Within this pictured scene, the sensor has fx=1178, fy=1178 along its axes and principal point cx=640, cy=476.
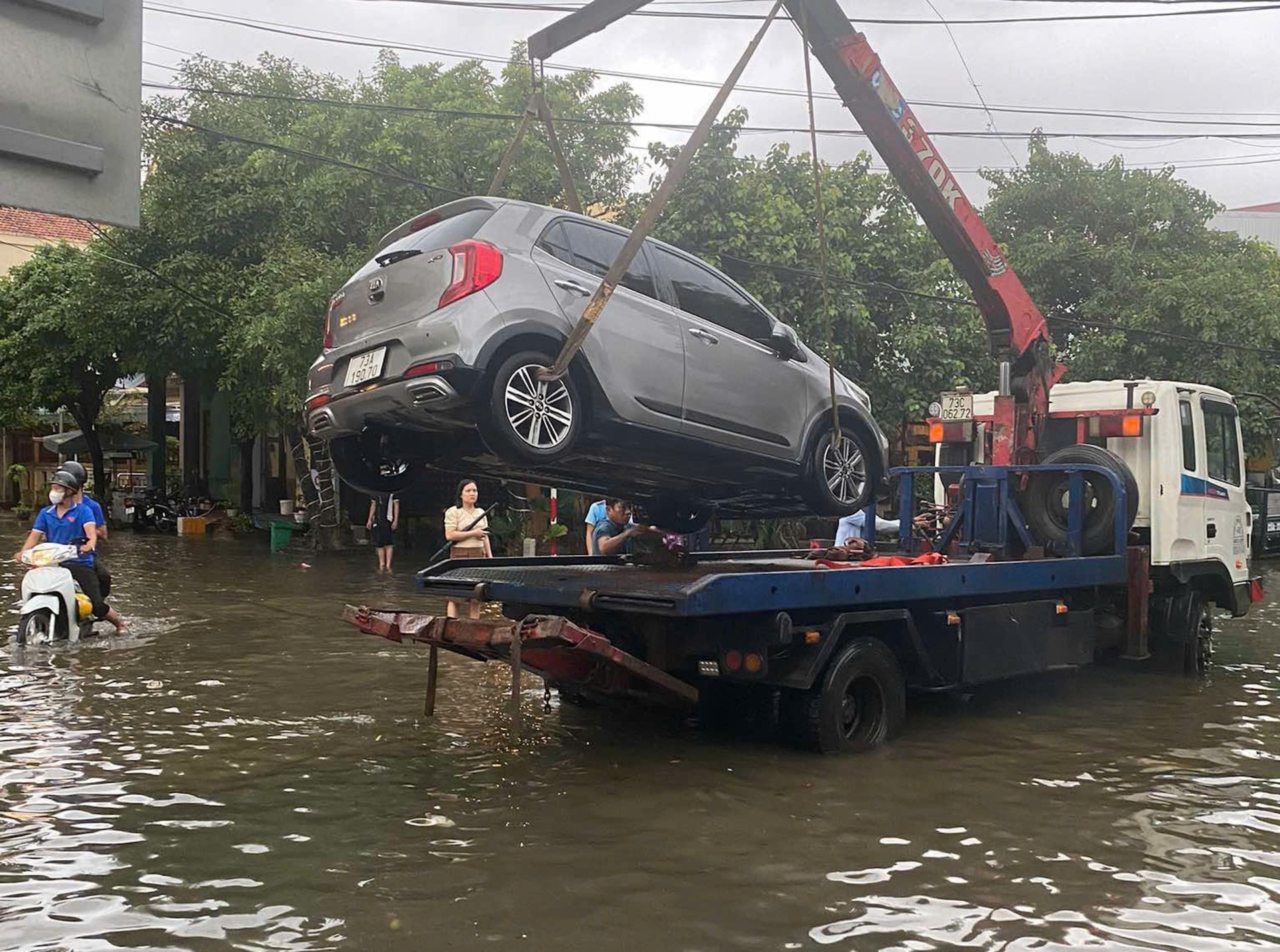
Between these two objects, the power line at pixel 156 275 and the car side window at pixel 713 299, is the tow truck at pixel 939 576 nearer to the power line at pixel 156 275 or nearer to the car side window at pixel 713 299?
the car side window at pixel 713 299

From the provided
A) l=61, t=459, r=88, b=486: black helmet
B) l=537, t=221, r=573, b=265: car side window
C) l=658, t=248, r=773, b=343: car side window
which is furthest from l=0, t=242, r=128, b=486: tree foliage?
l=537, t=221, r=573, b=265: car side window

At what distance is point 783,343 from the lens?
22.3 ft

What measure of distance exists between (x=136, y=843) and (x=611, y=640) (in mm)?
2501

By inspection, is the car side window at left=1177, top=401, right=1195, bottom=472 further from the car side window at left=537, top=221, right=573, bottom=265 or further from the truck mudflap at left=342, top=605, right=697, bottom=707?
the car side window at left=537, top=221, right=573, bottom=265

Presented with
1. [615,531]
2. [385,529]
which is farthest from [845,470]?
[385,529]

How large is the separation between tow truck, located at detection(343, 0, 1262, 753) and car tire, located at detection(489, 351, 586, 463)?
31.0 inches

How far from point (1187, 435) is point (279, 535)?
1655 cm

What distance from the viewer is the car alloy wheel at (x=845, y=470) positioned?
23.0 feet

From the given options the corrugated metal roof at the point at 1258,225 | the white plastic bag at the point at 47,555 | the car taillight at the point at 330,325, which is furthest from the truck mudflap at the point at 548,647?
the corrugated metal roof at the point at 1258,225

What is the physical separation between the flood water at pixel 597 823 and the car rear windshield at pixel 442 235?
2.51m

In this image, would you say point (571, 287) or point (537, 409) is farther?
point (571, 287)

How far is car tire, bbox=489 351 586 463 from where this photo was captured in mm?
5203

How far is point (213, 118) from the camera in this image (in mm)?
20578

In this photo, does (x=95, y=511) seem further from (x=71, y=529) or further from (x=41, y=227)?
(x=41, y=227)
